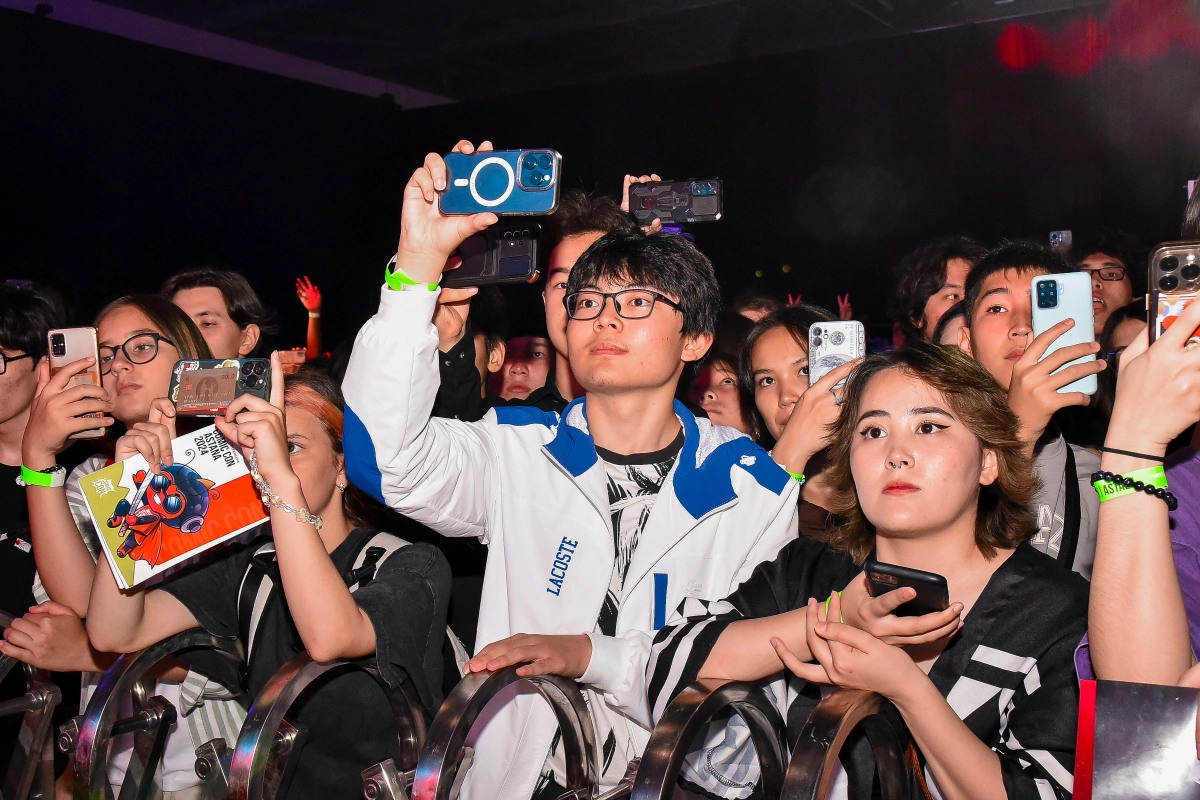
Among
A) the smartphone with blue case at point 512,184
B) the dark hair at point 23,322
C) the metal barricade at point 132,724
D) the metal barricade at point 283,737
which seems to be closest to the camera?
the metal barricade at point 283,737

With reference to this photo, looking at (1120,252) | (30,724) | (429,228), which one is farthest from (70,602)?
(1120,252)

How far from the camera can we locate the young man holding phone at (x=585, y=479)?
1.57 m

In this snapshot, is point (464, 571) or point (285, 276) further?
point (285, 276)

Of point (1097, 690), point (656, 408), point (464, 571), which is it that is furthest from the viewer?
point (464, 571)

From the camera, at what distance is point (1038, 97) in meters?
5.84

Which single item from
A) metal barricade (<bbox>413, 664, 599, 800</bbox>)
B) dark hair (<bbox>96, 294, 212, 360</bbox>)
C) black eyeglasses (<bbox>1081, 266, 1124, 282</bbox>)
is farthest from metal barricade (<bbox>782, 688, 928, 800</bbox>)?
black eyeglasses (<bbox>1081, 266, 1124, 282</bbox>)

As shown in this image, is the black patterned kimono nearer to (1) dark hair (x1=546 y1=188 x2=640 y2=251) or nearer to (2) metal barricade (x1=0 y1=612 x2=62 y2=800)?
(1) dark hair (x1=546 y1=188 x2=640 y2=251)

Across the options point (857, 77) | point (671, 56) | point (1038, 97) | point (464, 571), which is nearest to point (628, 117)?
point (671, 56)

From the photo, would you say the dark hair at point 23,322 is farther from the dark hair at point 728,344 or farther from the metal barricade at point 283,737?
the dark hair at point 728,344

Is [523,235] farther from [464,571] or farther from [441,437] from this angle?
[464,571]

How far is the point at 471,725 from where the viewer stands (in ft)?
4.31

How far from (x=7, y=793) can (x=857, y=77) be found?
5.98m

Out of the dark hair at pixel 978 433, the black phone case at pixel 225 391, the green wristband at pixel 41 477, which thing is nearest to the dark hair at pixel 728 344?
the dark hair at pixel 978 433

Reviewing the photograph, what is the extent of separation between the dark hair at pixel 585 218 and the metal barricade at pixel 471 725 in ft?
4.06
